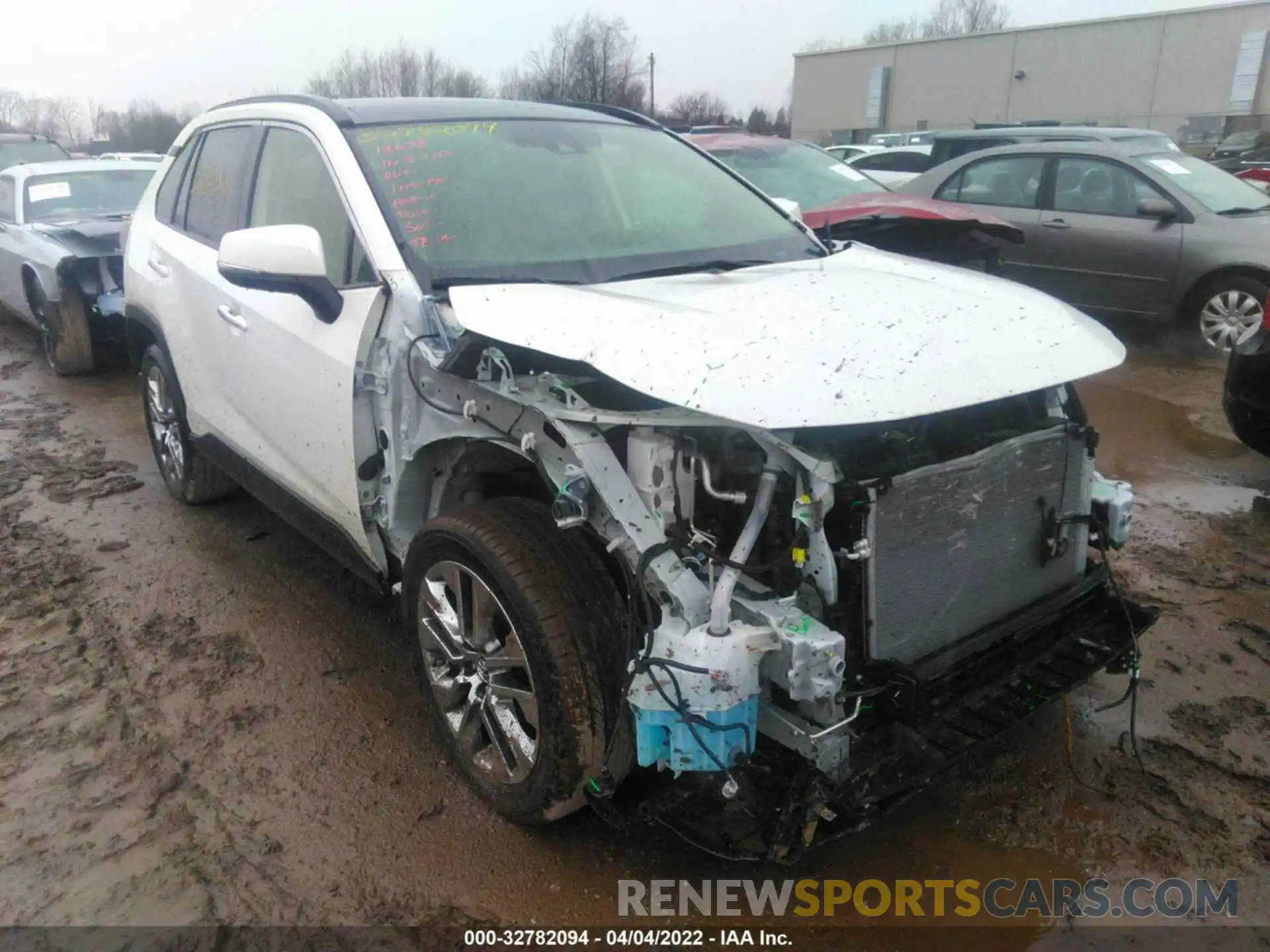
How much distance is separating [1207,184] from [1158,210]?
78 centimetres

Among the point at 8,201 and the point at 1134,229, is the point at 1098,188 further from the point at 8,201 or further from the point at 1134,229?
the point at 8,201

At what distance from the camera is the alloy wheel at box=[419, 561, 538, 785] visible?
2.50 metres

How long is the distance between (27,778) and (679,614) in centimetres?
217

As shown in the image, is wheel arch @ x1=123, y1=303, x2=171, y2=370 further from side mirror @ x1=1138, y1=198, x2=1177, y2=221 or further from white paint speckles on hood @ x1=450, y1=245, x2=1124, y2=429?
side mirror @ x1=1138, y1=198, x2=1177, y2=221

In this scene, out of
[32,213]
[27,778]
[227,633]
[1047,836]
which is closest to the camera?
[1047,836]

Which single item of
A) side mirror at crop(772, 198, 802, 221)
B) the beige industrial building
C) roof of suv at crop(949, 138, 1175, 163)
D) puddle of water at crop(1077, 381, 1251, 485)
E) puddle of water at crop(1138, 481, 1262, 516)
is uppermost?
the beige industrial building

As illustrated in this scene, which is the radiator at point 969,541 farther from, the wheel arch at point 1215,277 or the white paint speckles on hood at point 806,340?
the wheel arch at point 1215,277

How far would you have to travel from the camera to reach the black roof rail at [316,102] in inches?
127

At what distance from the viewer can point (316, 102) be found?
135 inches

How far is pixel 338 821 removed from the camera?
2.71m

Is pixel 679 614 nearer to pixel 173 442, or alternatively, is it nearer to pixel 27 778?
pixel 27 778

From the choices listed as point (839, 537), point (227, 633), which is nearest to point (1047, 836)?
point (839, 537)

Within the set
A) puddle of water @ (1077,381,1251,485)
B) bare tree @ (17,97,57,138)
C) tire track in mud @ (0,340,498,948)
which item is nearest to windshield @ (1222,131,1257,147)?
puddle of water @ (1077,381,1251,485)

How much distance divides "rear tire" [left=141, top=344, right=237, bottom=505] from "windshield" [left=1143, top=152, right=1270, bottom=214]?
Answer: 7.14 metres
